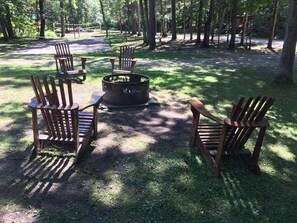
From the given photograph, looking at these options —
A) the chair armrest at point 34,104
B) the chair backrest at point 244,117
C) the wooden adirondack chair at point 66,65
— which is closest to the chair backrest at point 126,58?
the wooden adirondack chair at point 66,65

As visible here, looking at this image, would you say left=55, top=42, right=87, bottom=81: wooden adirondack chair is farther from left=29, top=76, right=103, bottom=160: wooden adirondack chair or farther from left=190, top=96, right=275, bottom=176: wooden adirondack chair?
left=190, top=96, right=275, bottom=176: wooden adirondack chair

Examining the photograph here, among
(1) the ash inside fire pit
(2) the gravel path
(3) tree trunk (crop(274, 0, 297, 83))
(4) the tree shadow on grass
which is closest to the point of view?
(4) the tree shadow on grass

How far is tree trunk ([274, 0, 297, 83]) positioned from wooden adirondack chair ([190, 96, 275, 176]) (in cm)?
536

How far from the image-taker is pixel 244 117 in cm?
347

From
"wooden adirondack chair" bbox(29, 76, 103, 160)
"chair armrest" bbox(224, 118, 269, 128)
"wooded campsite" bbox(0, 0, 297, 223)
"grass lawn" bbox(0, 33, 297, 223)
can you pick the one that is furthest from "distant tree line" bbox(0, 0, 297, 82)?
"wooden adirondack chair" bbox(29, 76, 103, 160)

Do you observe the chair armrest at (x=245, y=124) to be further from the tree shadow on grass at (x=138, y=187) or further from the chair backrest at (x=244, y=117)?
the tree shadow on grass at (x=138, y=187)

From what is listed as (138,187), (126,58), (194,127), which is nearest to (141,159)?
(138,187)

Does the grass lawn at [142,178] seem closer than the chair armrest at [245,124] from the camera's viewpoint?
Yes

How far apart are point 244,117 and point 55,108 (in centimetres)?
242

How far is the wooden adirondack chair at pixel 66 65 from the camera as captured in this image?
8.23 metres

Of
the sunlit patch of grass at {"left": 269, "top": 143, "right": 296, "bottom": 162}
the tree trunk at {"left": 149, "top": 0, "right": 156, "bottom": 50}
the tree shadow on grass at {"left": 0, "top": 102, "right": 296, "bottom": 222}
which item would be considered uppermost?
the tree trunk at {"left": 149, "top": 0, "right": 156, "bottom": 50}

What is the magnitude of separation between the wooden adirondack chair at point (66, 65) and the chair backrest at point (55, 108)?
455 cm

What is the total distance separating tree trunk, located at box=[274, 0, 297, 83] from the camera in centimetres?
799

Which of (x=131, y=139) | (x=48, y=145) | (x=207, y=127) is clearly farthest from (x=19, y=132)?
(x=207, y=127)
